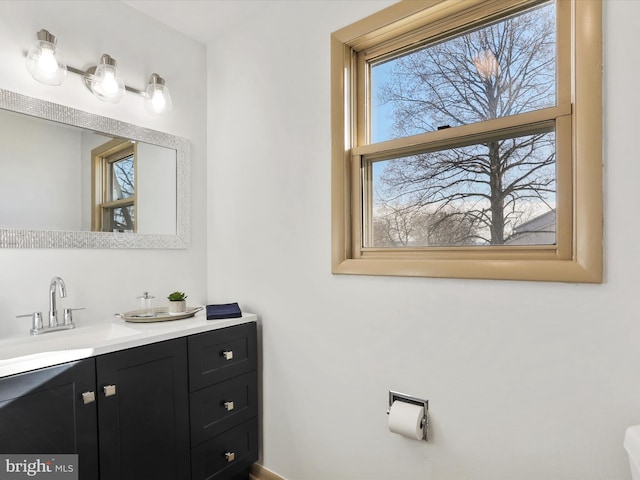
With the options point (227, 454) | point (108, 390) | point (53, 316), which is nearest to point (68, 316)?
point (53, 316)

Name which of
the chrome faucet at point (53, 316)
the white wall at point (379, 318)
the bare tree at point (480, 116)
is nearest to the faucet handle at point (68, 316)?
the chrome faucet at point (53, 316)

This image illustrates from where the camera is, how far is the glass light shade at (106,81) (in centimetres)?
172

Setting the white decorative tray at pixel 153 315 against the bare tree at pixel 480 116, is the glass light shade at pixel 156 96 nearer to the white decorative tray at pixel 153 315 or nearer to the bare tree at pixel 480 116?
the white decorative tray at pixel 153 315

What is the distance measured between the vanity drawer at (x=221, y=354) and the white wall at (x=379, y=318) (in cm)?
11

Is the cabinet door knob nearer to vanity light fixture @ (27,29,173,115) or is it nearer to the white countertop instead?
the white countertop

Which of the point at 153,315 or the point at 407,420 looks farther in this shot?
the point at 153,315

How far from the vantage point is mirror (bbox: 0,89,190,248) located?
1509mm

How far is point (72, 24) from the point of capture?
5.59 ft

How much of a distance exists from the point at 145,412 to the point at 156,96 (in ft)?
4.81

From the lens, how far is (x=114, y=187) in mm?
1814

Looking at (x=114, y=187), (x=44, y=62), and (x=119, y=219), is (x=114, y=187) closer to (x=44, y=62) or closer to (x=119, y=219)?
(x=119, y=219)

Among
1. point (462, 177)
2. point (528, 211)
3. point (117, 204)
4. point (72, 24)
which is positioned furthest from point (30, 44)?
point (528, 211)

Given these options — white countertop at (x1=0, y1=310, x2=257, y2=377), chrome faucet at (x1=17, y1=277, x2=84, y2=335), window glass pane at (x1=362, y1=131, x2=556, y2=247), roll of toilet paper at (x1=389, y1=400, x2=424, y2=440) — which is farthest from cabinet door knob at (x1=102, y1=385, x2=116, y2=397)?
window glass pane at (x1=362, y1=131, x2=556, y2=247)

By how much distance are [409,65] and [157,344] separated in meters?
1.52
